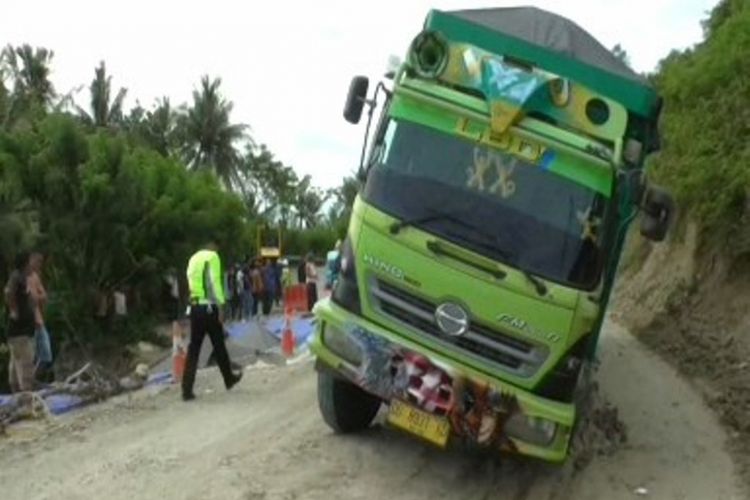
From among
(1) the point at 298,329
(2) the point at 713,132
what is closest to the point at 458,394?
(2) the point at 713,132

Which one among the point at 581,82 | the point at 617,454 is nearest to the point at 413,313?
the point at 581,82

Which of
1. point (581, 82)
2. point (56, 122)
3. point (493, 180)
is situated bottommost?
point (56, 122)

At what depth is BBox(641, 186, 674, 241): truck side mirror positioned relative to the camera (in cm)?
791

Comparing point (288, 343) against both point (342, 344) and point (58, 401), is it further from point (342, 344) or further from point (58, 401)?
point (342, 344)

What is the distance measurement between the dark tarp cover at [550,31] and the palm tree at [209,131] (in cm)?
5829

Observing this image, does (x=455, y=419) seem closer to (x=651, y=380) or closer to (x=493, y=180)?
(x=493, y=180)

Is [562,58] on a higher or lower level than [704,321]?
higher

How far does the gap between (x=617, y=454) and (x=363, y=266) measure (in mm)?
3092

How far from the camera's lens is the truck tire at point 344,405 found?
9047 millimetres

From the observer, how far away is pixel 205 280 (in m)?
11.3

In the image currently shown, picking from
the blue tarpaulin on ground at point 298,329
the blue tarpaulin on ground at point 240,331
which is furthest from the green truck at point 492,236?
the blue tarpaulin on ground at point 240,331

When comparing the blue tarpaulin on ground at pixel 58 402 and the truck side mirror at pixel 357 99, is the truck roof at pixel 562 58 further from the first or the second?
the blue tarpaulin on ground at pixel 58 402

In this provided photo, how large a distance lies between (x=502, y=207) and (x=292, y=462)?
2.56 meters

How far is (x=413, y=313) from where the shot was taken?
7945mm
